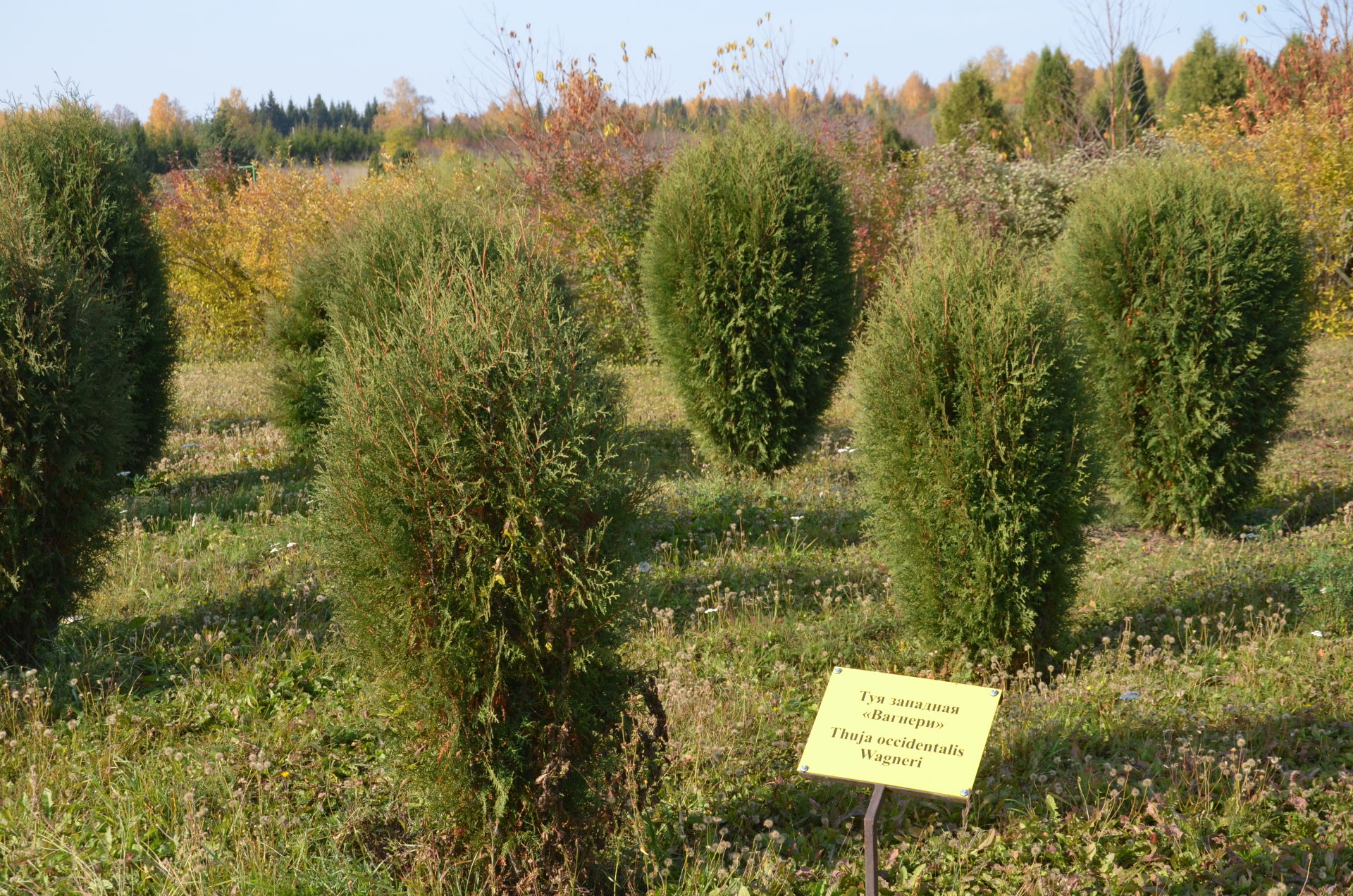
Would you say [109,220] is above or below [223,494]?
above

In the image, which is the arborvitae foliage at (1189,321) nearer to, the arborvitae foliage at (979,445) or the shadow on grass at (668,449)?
the arborvitae foliage at (979,445)

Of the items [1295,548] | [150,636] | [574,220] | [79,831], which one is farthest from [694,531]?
[574,220]

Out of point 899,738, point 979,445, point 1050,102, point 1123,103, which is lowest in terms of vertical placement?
point 899,738

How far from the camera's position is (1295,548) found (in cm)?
689

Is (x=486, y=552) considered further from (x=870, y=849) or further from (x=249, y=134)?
(x=249, y=134)

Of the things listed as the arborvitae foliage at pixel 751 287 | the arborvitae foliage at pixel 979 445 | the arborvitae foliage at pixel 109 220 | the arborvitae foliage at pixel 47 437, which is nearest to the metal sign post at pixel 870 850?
the arborvitae foliage at pixel 979 445

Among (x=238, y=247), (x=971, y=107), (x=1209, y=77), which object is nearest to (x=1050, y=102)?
(x=971, y=107)

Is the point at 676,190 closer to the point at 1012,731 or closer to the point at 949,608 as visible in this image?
the point at 949,608

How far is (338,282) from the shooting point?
8.53 meters

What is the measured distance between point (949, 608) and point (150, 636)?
409 centimetres

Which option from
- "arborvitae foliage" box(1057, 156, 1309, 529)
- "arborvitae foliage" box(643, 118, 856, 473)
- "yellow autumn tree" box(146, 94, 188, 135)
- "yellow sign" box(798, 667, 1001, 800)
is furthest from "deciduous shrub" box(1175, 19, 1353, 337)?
"yellow autumn tree" box(146, 94, 188, 135)

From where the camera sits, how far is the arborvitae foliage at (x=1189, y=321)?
23.8 ft

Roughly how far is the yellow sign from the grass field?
1.47 feet

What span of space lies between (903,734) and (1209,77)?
30.0 m
